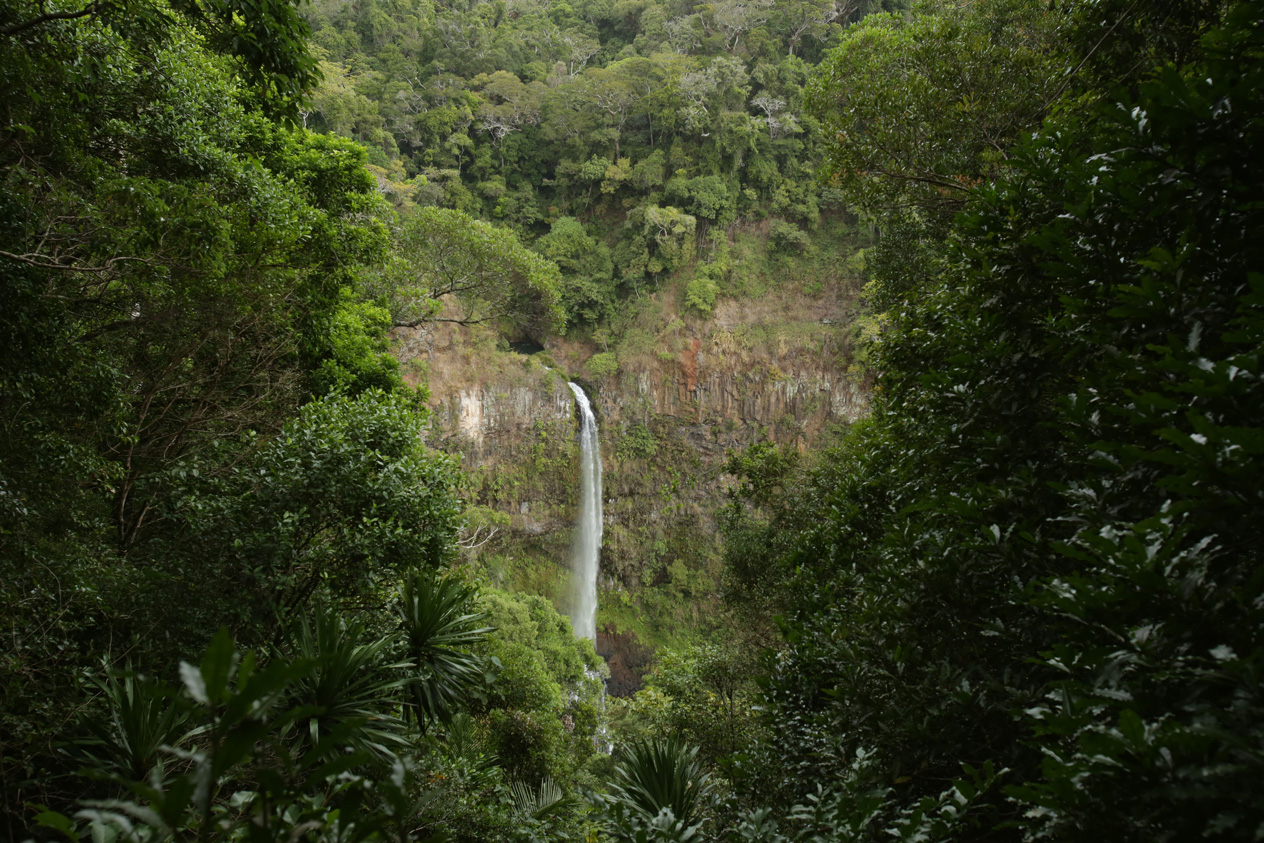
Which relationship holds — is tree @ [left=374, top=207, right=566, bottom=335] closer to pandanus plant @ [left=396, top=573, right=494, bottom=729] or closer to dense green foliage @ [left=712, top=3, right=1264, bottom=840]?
pandanus plant @ [left=396, top=573, right=494, bottom=729]

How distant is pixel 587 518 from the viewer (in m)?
21.0

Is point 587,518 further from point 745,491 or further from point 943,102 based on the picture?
point 943,102

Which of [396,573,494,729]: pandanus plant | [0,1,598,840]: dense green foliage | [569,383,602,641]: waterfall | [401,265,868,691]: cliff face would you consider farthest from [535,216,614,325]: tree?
[396,573,494,729]: pandanus plant

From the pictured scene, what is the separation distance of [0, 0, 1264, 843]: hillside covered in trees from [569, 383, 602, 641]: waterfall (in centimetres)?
1131

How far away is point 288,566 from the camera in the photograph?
14.8ft

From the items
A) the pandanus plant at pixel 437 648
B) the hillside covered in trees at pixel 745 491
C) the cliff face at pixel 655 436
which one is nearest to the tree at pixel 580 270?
the cliff face at pixel 655 436

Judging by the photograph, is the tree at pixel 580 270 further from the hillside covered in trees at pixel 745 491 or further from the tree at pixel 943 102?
the tree at pixel 943 102

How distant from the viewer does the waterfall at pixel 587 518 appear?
20906 mm

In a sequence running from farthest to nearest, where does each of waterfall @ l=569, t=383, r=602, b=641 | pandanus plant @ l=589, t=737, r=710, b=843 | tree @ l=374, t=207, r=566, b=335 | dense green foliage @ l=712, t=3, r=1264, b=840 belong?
waterfall @ l=569, t=383, r=602, b=641 < tree @ l=374, t=207, r=566, b=335 < pandanus plant @ l=589, t=737, r=710, b=843 < dense green foliage @ l=712, t=3, r=1264, b=840

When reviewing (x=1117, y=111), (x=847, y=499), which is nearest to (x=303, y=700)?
(x=847, y=499)

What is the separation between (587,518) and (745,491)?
13.4m

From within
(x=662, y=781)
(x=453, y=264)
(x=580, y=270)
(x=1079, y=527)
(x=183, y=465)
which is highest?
(x=1079, y=527)

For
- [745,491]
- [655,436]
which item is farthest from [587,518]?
[745,491]

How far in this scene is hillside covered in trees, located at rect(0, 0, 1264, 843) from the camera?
1.34m
